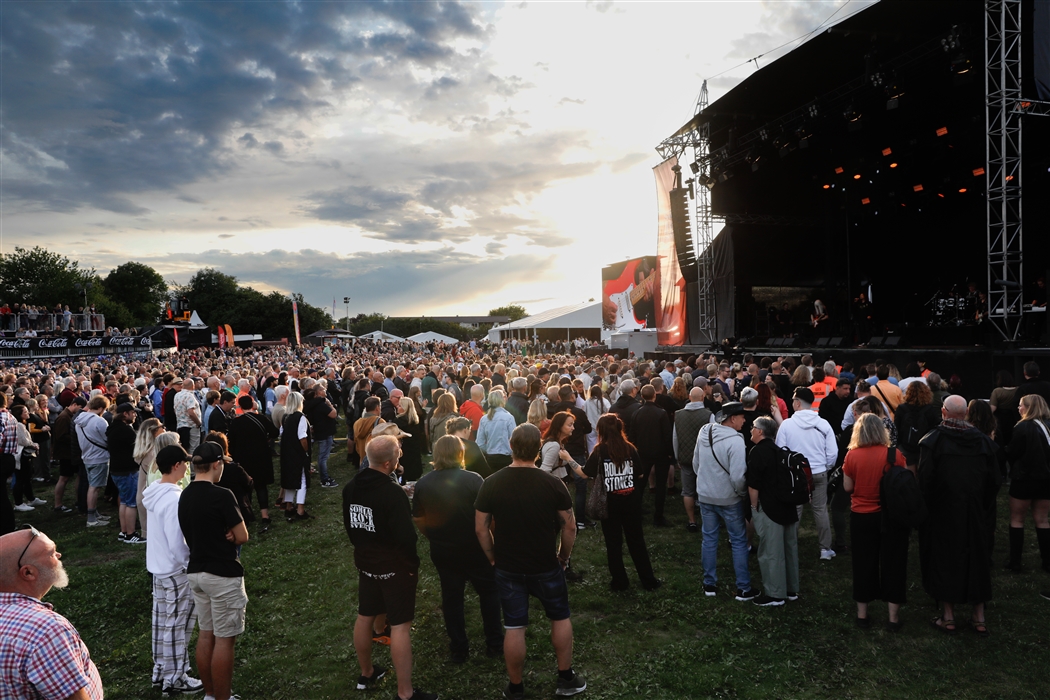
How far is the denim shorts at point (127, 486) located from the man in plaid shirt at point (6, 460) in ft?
3.26

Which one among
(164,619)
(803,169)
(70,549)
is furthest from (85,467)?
(803,169)

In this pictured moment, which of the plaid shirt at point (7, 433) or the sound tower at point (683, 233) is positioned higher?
the sound tower at point (683, 233)

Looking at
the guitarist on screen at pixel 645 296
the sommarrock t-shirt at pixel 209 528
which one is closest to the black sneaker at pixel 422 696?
the sommarrock t-shirt at pixel 209 528

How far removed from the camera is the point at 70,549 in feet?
23.3

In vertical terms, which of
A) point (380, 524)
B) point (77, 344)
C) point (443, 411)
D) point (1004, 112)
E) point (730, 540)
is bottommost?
point (730, 540)

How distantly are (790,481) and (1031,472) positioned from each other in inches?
95.6

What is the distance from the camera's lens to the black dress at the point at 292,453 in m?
7.55

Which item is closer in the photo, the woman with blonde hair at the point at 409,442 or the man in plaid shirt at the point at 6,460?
the man in plaid shirt at the point at 6,460

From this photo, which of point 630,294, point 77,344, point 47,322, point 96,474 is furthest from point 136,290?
point 96,474

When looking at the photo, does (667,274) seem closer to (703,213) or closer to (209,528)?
(703,213)

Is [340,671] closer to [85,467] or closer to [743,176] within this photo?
[85,467]

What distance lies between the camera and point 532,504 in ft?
12.2

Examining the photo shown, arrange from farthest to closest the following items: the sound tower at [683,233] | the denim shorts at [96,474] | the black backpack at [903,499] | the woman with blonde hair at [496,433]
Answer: the sound tower at [683,233], the denim shorts at [96,474], the woman with blonde hair at [496,433], the black backpack at [903,499]

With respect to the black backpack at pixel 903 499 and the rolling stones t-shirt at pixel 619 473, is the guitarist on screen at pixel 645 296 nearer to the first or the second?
the rolling stones t-shirt at pixel 619 473
